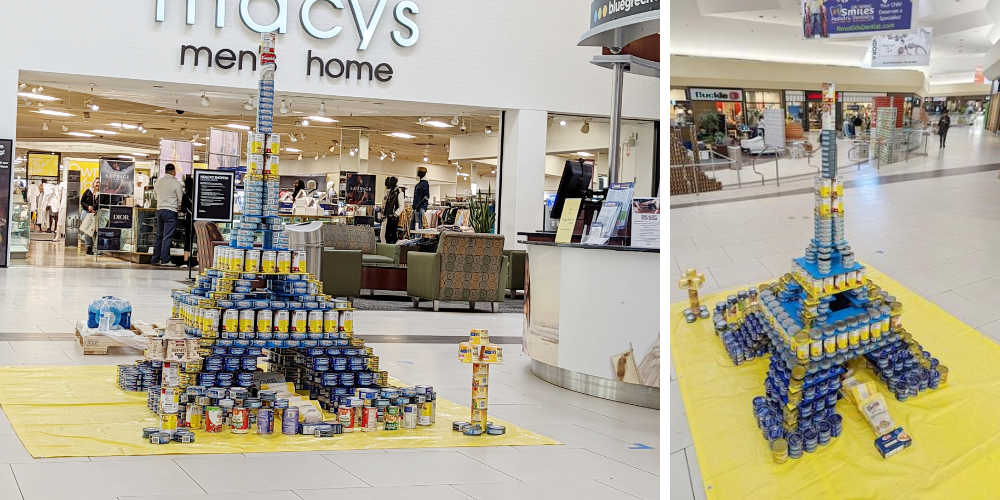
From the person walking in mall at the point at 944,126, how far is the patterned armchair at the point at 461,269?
8580 millimetres

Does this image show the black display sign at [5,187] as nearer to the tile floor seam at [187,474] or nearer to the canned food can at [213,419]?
the canned food can at [213,419]

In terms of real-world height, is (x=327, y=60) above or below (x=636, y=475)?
above

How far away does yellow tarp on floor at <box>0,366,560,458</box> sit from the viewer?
11.6ft

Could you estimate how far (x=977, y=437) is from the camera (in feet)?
3.21

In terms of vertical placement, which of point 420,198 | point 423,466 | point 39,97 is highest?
point 39,97

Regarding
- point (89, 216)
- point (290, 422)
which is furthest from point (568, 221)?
point (89, 216)

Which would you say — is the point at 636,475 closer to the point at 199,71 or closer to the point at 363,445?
the point at 363,445

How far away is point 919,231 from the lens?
1.01 metres

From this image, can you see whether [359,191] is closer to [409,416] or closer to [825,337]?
[409,416]

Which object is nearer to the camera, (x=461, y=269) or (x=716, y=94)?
(x=716, y=94)

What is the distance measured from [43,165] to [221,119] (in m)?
13.0

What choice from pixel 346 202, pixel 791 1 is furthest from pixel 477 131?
pixel 791 1

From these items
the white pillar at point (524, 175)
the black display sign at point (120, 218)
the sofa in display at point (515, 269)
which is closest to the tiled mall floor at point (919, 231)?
the sofa in display at point (515, 269)

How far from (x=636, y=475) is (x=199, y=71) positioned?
33.9 feet
